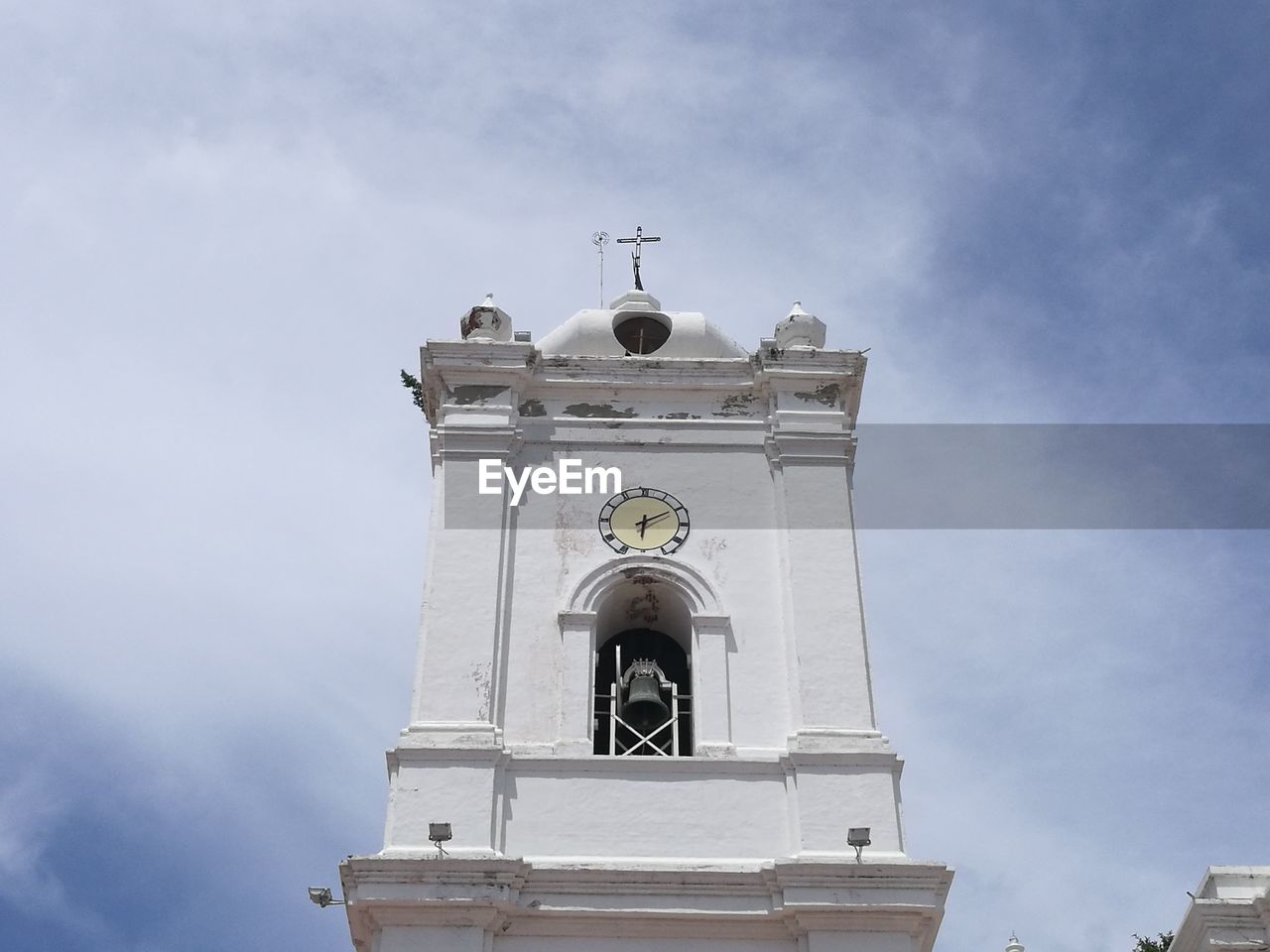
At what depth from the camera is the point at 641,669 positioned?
16250mm

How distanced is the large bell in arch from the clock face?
1.33 m

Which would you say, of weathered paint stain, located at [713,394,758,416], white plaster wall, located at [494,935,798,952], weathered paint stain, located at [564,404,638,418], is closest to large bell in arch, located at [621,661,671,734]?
white plaster wall, located at [494,935,798,952]

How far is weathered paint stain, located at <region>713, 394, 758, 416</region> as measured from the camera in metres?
18.0

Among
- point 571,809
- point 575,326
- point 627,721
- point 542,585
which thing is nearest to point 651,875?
point 571,809

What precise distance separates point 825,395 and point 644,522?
89.9 inches

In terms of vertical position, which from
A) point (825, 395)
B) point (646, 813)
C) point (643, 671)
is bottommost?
point (646, 813)

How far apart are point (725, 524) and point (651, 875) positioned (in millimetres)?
3973

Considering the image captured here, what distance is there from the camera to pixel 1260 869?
1373 centimetres

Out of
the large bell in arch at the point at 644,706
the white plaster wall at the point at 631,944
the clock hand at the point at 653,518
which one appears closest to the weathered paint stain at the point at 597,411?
the clock hand at the point at 653,518

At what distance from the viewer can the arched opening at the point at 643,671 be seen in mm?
15836

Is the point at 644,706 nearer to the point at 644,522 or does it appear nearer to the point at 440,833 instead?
the point at 644,522

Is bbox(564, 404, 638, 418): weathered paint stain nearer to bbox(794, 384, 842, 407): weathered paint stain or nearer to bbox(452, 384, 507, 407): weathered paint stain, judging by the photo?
bbox(452, 384, 507, 407): weathered paint stain

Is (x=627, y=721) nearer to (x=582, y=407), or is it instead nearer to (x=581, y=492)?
(x=581, y=492)

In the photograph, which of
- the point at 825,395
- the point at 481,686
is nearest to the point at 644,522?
the point at 825,395
